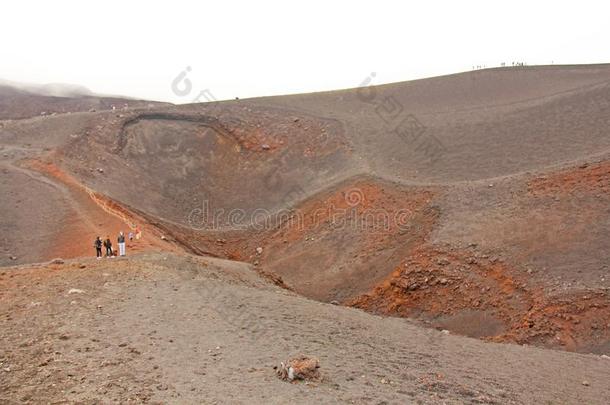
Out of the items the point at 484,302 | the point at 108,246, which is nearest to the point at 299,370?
the point at 108,246

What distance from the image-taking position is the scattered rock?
6789 millimetres

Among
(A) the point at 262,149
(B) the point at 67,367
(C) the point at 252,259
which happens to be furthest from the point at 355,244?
(B) the point at 67,367

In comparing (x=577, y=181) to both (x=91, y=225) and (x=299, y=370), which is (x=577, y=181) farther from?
(x=91, y=225)

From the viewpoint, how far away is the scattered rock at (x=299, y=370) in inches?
267

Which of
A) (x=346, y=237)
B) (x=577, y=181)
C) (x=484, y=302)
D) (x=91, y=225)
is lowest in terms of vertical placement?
(x=484, y=302)

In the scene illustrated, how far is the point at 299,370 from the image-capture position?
6816mm

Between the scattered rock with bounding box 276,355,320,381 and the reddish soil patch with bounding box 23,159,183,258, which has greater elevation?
the reddish soil patch with bounding box 23,159,183,258

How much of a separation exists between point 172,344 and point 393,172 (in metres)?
15.9

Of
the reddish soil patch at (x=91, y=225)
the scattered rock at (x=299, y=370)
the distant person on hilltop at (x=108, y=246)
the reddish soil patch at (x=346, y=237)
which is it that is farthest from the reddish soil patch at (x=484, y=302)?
the scattered rock at (x=299, y=370)

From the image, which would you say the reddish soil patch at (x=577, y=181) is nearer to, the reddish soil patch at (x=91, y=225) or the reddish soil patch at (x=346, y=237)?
the reddish soil patch at (x=346, y=237)

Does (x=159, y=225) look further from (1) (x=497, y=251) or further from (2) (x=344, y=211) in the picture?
(1) (x=497, y=251)

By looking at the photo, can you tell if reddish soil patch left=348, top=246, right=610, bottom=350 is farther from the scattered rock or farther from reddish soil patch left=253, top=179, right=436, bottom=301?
the scattered rock

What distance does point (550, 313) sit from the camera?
42.9 ft

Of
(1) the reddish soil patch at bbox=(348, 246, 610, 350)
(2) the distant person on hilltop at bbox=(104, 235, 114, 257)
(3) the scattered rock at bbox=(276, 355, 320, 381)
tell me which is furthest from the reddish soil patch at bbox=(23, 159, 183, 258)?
(3) the scattered rock at bbox=(276, 355, 320, 381)
